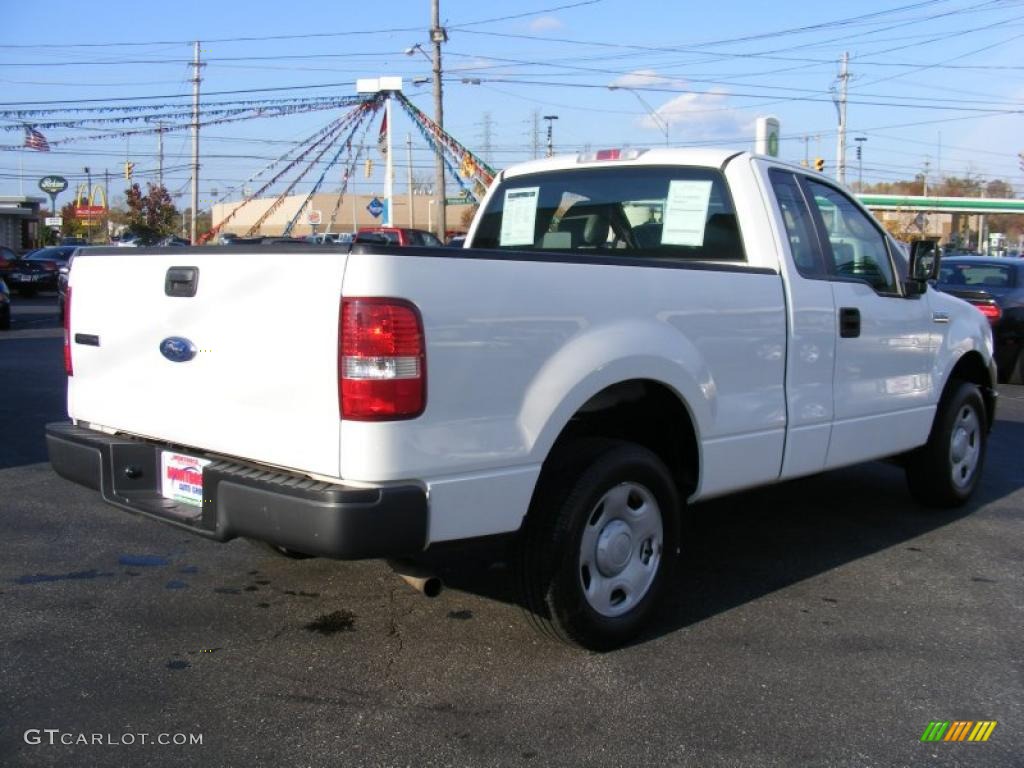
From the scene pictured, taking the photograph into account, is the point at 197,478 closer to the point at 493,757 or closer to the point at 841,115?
the point at 493,757

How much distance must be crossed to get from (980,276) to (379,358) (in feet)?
40.0

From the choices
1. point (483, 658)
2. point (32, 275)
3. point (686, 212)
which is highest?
point (32, 275)

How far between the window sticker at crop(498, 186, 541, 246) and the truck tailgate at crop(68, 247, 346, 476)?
224 cm

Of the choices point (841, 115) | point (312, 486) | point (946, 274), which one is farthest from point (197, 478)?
point (841, 115)

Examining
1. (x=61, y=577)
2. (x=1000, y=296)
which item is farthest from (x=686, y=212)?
(x=1000, y=296)

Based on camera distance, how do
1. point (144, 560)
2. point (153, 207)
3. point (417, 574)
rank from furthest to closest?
point (153, 207) < point (144, 560) < point (417, 574)

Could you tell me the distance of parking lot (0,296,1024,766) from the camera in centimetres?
318

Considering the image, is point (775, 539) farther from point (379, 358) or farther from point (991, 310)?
point (991, 310)

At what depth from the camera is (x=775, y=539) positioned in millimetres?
5621

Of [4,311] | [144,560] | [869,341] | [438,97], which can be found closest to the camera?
[144,560]

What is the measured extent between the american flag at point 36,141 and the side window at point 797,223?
146ft

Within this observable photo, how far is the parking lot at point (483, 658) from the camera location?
3.18 m

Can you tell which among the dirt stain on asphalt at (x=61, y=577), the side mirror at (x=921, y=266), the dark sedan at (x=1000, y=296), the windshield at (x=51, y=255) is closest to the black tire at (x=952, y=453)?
the side mirror at (x=921, y=266)

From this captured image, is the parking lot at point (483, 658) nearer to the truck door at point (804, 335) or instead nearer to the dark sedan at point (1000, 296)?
the truck door at point (804, 335)
